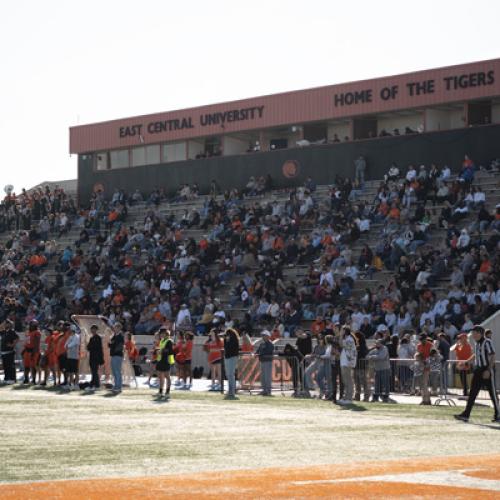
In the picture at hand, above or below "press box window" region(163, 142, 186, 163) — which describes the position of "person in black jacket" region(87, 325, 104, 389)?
below

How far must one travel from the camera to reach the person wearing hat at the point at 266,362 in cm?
2719

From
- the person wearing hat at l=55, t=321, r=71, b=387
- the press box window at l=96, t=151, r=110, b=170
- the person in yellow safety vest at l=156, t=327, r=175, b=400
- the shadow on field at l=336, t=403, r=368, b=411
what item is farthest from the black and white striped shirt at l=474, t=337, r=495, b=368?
the press box window at l=96, t=151, r=110, b=170

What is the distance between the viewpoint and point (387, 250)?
35.0 m

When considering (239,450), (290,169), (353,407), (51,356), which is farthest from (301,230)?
(239,450)

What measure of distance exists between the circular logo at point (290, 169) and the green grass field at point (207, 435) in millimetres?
21357

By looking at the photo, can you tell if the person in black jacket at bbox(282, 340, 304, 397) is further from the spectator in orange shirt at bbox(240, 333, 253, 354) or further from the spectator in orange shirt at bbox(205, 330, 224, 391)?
the spectator in orange shirt at bbox(205, 330, 224, 391)

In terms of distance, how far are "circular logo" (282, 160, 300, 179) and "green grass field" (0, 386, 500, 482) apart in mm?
21357

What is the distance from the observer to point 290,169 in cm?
4550

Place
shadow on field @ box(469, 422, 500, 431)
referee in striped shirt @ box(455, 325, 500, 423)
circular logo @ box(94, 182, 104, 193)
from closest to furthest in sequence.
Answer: shadow on field @ box(469, 422, 500, 431) < referee in striped shirt @ box(455, 325, 500, 423) < circular logo @ box(94, 182, 104, 193)

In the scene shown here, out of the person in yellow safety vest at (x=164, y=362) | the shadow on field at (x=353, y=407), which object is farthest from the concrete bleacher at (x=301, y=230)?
the shadow on field at (x=353, y=407)

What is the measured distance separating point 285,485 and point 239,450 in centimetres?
342

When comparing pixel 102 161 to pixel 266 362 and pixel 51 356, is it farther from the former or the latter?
pixel 266 362

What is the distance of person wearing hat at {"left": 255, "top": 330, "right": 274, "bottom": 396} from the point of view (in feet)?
89.2

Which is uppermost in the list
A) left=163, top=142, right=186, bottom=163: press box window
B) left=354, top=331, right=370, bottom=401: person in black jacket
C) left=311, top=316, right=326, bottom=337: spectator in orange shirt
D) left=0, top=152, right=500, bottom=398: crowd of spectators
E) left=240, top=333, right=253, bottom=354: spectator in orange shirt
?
left=163, top=142, right=186, bottom=163: press box window
